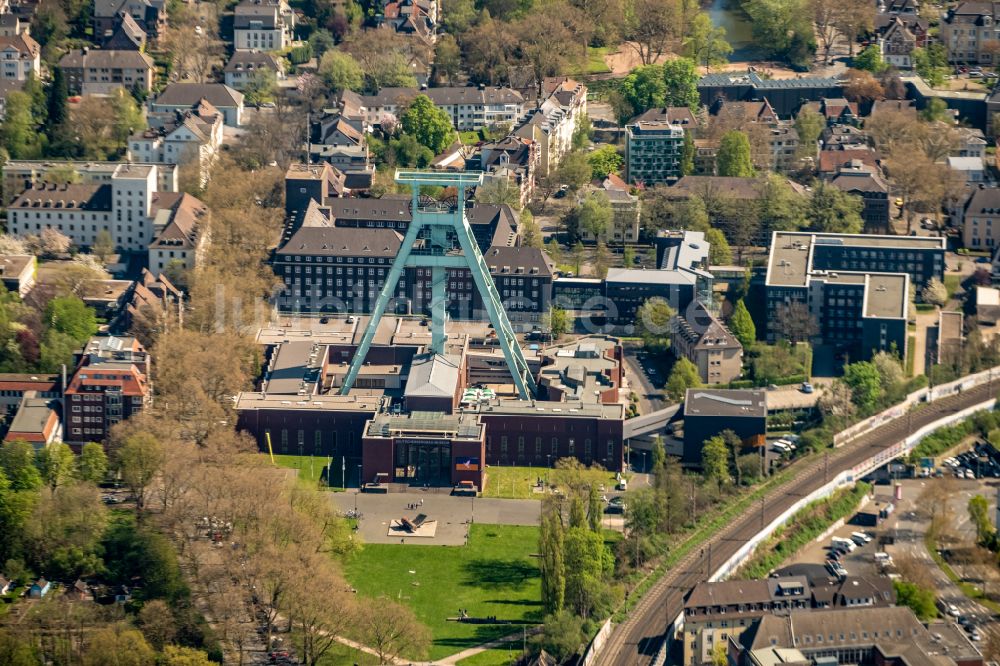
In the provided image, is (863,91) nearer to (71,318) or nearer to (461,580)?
(71,318)

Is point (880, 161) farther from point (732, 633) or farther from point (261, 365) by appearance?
point (732, 633)

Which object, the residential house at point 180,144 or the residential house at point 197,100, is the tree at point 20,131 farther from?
the residential house at point 197,100

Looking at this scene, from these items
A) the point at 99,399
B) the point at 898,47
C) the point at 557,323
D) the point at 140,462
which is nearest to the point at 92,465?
the point at 140,462

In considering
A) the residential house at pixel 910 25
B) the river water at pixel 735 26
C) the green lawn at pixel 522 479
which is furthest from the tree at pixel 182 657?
the residential house at pixel 910 25

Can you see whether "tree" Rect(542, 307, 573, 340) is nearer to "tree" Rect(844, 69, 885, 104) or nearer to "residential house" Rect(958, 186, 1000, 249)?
"residential house" Rect(958, 186, 1000, 249)

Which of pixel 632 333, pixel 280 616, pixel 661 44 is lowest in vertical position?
pixel 280 616

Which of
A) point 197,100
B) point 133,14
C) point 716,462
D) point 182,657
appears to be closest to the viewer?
point 182,657

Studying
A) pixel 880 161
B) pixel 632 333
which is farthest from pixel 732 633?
pixel 880 161
